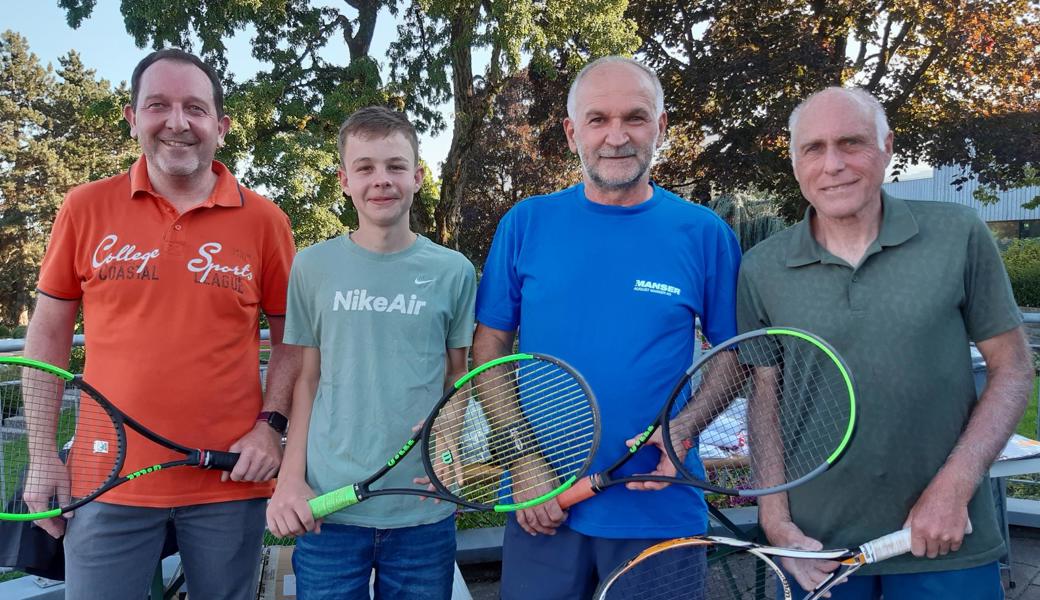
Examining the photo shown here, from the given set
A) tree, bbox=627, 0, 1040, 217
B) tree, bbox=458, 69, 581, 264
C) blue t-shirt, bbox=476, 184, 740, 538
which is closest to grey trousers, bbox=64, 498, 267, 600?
blue t-shirt, bbox=476, 184, 740, 538

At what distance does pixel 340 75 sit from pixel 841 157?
13.7 meters

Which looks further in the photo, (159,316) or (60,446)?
(60,446)

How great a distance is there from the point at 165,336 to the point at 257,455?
0.51 metres

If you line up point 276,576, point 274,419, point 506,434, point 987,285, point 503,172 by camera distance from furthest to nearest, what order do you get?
point 503,172, point 276,576, point 274,419, point 506,434, point 987,285

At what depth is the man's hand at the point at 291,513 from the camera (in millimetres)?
2311

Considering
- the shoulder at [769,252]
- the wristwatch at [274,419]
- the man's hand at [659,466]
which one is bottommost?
the man's hand at [659,466]

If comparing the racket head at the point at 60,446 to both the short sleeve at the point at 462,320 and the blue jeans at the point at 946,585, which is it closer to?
the short sleeve at the point at 462,320

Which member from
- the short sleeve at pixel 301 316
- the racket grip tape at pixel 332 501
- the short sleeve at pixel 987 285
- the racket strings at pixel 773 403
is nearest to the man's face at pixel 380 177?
the short sleeve at pixel 301 316

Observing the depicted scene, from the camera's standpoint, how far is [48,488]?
8.04 ft

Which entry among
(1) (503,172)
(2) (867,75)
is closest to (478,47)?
(2) (867,75)

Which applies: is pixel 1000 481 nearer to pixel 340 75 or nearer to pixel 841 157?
pixel 841 157

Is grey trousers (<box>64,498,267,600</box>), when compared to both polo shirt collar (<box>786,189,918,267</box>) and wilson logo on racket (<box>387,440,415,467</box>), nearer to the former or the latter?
wilson logo on racket (<box>387,440,415,467</box>)

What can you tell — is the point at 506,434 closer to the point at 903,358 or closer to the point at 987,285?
the point at 903,358

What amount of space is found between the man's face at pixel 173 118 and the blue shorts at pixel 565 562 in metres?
1.75
